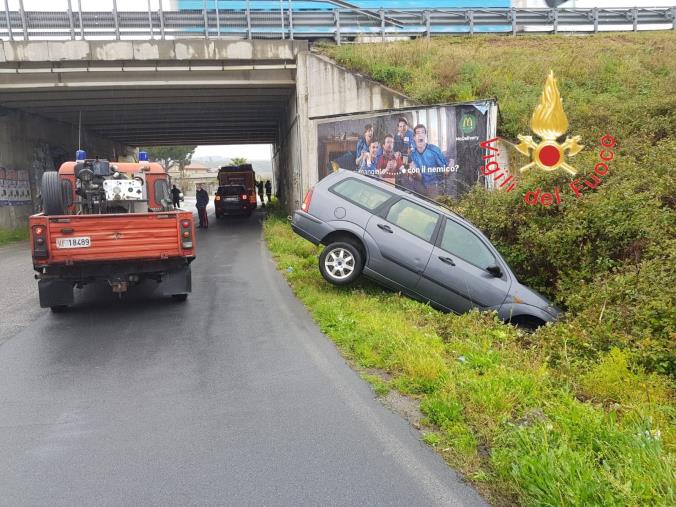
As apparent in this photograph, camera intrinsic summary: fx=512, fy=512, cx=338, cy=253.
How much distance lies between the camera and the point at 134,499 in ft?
10.0

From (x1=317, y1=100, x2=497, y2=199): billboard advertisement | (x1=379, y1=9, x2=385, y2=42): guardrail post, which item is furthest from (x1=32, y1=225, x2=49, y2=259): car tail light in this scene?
(x1=379, y1=9, x2=385, y2=42): guardrail post

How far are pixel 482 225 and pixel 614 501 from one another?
23.0 ft

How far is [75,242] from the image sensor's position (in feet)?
22.9

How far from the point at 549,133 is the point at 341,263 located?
7.64 meters

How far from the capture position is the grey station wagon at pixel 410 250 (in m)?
7.04

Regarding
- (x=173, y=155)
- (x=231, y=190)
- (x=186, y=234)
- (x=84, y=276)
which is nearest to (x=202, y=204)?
(x=231, y=190)

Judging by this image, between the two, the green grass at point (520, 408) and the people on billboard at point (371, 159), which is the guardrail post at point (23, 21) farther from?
the green grass at point (520, 408)

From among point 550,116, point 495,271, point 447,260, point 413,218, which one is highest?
point 550,116

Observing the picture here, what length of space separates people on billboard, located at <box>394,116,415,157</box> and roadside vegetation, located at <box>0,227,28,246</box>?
45.3 ft

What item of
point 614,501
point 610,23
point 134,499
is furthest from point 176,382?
point 610,23

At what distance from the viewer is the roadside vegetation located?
59.0ft

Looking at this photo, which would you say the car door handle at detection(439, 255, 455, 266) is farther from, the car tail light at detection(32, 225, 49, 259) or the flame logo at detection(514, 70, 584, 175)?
the car tail light at detection(32, 225, 49, 259)

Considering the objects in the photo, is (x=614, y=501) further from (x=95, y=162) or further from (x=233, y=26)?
(x=233, y=26)

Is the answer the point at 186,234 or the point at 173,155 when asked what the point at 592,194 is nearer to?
the point at 186,234
